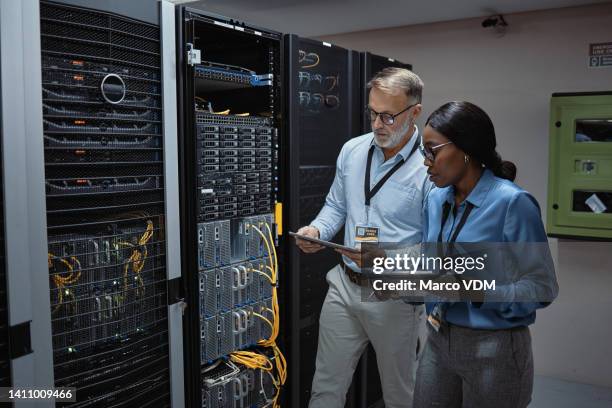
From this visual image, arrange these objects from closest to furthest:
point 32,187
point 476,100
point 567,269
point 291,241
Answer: point 32,187, point 291,241, point 567,269, point 476,100

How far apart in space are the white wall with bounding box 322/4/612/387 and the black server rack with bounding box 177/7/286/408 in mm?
1782

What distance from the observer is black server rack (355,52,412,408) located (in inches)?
103

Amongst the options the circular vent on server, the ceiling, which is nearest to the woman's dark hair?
the circular vent on server

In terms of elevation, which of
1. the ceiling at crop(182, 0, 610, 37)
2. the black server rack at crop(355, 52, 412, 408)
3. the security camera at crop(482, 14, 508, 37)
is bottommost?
the black server rack at crop(355, 52, 412, 408)

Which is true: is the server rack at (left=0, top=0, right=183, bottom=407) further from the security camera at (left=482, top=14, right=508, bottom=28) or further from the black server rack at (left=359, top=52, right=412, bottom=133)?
the security camera at (left=482, top=14, right=508, bottom=28)

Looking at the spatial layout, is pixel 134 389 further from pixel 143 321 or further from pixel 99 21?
pixel 99 21

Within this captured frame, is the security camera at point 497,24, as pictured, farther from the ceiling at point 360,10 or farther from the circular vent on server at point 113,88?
the circular vent on server at point 113,88

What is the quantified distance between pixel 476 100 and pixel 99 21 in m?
2.60

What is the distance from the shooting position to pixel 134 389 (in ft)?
5.44

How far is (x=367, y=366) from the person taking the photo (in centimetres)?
265

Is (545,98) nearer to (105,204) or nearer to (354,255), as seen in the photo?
(354,255)

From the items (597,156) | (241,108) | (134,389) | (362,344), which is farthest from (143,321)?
(597,156)

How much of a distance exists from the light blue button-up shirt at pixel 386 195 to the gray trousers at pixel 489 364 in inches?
21.2

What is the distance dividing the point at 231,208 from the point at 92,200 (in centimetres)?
60
